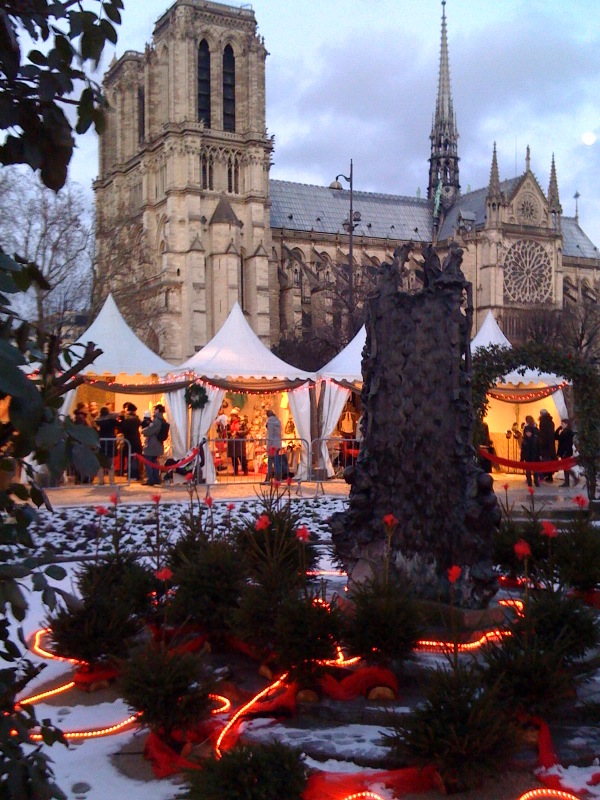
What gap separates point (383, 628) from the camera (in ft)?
16.3

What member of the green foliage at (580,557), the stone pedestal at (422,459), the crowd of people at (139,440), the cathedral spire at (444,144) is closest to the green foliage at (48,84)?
the stone pedestal at (422,459)

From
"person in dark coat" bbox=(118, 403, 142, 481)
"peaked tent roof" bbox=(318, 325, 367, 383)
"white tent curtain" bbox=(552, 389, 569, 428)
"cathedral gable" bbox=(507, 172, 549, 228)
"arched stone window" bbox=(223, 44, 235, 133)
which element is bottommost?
"person in dark coat" bbox=(118, 403, 142, 481)

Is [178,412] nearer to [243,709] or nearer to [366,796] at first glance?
[243,709]

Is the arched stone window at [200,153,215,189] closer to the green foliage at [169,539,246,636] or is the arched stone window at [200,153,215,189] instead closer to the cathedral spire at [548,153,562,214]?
the cathedral spire at [548,153,562,214]

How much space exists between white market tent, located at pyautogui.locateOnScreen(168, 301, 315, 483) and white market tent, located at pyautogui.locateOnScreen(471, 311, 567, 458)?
428cm

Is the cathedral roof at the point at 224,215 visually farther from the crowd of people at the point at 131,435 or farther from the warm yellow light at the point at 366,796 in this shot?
the warm yellow light at the point at 366,796

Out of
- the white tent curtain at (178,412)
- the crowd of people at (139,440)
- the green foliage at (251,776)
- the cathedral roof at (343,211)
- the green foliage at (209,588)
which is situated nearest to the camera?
the green foliage at (251,776)

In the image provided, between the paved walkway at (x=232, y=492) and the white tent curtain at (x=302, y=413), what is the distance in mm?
998

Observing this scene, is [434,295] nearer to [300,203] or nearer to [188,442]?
[188,442]

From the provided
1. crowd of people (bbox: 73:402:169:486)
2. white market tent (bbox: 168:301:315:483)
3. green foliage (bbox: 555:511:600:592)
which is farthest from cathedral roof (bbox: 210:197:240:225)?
green foliage (bbox: 555:511:600:592)

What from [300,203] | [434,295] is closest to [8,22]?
[434,295]

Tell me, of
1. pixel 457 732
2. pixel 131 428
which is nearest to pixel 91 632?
pixel 457 732

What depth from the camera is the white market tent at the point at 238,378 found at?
68.6 feet

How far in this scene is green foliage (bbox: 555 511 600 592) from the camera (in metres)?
6.88
